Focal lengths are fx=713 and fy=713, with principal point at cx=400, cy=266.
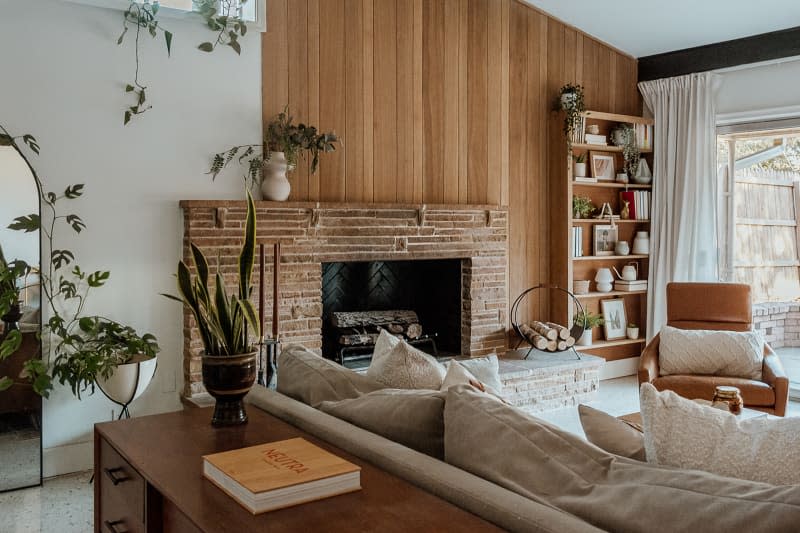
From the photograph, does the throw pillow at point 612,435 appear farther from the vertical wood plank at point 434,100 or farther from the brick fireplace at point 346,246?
the vertical wood plank at point 434,100

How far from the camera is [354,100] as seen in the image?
15.7 ft

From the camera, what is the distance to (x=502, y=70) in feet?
17.9

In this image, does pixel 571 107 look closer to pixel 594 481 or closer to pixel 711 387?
pixel 711 387

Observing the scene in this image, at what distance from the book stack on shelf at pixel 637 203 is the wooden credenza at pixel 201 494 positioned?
4.73 meters

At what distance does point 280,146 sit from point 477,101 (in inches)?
66.8

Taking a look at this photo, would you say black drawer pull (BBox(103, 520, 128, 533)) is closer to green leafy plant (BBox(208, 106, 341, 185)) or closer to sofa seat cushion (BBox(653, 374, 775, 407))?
green leafy plant (BBox(208, 106, 341, 185))

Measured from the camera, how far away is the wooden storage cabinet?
5.74m

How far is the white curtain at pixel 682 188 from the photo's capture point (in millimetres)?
5809

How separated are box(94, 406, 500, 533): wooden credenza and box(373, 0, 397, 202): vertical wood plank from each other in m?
2.91

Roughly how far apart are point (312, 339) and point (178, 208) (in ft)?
3.77

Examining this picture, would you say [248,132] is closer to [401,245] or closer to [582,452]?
[401,245]

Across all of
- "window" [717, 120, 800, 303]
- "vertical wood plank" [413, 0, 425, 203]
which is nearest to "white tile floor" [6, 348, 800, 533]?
"vertical wood plank" [413, 0, 425, 203]

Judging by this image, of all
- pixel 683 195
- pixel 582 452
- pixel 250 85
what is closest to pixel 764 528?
pixel 582 452

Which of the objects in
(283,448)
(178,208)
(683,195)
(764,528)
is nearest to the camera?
(764,528)
